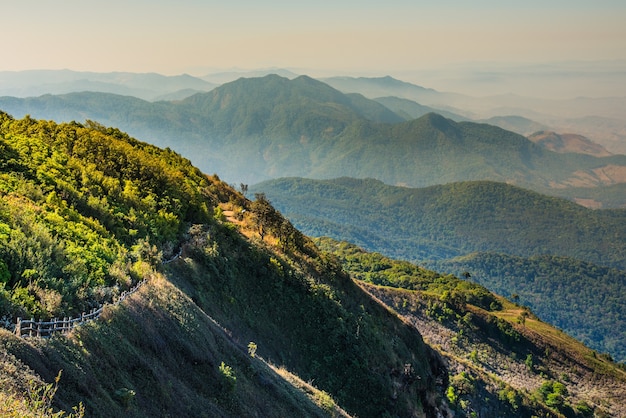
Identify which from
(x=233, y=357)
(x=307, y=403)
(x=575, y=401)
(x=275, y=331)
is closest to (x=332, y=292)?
(x=275, y=331)

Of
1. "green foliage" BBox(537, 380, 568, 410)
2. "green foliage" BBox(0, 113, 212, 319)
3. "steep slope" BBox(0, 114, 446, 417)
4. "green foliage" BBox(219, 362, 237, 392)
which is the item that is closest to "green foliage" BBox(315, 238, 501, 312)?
"green foliage" BBox(537, 380, 568, 410)

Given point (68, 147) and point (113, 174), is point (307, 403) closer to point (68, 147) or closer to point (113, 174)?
point (113, 174)

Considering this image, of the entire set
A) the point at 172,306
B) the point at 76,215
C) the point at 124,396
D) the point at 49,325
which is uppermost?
the point at 76,215

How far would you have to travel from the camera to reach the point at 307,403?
2419 cm

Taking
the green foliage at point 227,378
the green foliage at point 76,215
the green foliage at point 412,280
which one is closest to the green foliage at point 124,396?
the green foliage at point 76,215

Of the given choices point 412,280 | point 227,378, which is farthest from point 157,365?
point 412,280

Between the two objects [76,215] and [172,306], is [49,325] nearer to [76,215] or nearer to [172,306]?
[172,306]

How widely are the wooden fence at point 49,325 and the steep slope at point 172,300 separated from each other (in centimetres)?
37

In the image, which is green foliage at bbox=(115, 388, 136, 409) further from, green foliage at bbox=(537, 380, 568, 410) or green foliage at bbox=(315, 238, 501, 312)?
green foliage at bbox=(315, 238, 501, 312)

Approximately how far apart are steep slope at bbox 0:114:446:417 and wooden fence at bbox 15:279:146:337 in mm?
374

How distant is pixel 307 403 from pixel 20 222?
15542 millimetres

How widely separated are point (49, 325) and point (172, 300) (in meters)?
6.77

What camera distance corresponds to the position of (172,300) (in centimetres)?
2069

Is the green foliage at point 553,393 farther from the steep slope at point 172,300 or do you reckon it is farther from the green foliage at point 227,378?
the green foliage at point 227,378
